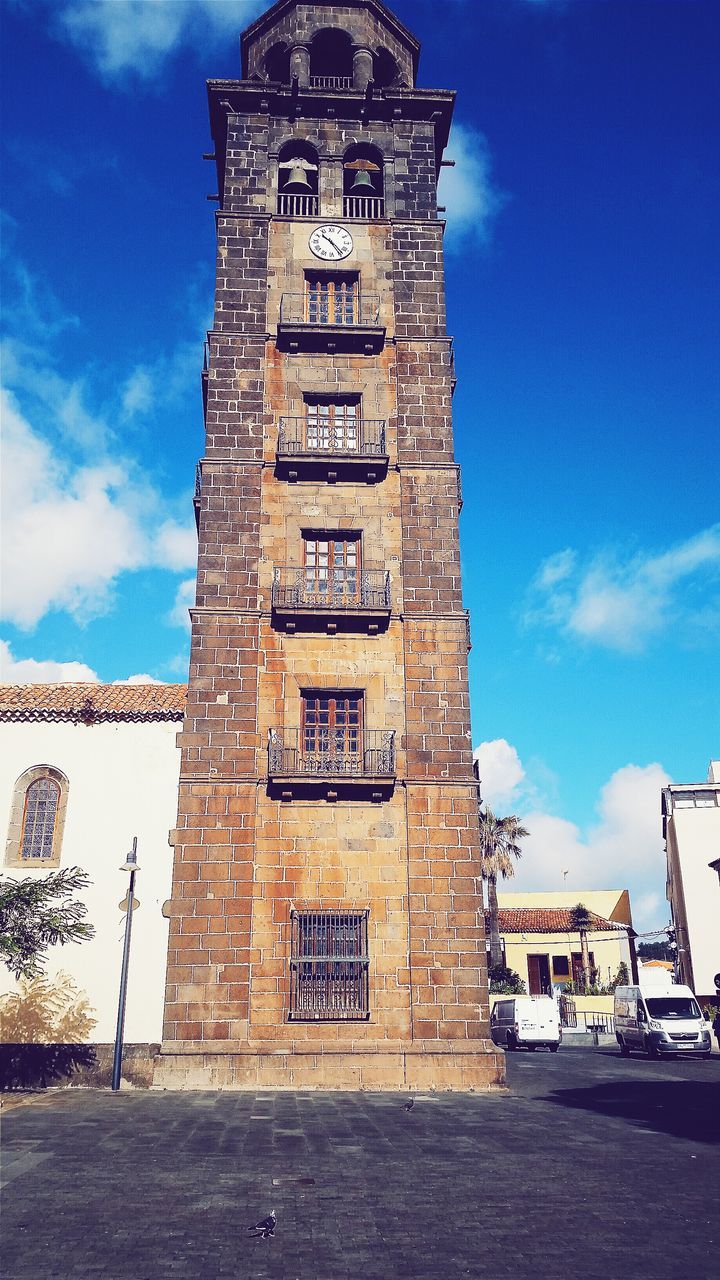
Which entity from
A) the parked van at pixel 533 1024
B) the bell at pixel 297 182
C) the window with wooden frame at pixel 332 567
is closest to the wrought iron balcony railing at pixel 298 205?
the bell at pixel 297 182

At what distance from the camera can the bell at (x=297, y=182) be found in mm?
25891

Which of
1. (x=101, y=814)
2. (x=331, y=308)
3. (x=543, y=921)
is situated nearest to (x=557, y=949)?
(x=543, y=921)

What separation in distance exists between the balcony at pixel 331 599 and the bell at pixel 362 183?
11.4m

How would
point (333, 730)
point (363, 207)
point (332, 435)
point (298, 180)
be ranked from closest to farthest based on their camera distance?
1. point (333, 730)
2. point (332, 435)
3. point (298, 180)
4. point (363, 207)

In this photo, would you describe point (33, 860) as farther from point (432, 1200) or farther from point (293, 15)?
point (293, 15)

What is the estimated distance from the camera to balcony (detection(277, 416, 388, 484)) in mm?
23016

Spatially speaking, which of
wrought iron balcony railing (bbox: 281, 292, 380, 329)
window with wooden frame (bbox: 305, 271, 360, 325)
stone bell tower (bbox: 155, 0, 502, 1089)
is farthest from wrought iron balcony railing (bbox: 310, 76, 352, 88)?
wrought iron balcony railing (bbox: 281, 292, 380, 329)

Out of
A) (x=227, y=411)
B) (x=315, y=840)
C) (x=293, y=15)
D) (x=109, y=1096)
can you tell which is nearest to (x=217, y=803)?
(x=315, y=840)

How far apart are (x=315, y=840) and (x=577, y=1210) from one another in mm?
11687

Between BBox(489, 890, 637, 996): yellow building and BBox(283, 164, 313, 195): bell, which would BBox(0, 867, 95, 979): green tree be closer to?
BBox(283, 164, 313, 195): bell

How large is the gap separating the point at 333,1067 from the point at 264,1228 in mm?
11027

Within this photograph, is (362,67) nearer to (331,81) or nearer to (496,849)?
(331,81)

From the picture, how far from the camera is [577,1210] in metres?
9.42

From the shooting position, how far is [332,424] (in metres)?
24.2
